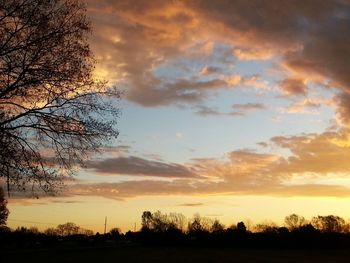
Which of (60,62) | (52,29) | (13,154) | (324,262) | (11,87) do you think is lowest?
(324,262)

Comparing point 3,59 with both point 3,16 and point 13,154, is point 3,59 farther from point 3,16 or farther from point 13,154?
point 13,154

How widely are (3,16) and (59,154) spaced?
515 cm

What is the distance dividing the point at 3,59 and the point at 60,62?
189 centimetres

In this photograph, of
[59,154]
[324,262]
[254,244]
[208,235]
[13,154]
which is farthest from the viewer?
[208,235]

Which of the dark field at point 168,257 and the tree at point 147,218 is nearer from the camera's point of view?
the dark field at point 168,257

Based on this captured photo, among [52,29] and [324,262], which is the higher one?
[52,29]

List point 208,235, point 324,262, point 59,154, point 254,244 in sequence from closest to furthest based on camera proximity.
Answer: point 59,154
point 324,262
point 254,244
point 208,235

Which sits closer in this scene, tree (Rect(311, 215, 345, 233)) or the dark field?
the dark field

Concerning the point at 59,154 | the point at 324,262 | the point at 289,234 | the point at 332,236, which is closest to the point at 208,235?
the point at 289,234

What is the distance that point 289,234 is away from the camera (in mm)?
123062

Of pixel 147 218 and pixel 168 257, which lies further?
pixel 147 218

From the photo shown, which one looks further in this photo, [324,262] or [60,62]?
[324,262]

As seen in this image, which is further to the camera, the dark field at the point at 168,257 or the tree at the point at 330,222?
the tree at the point at 330,222

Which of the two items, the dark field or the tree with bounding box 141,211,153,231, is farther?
the tree with bounding box 141,211,153,231
